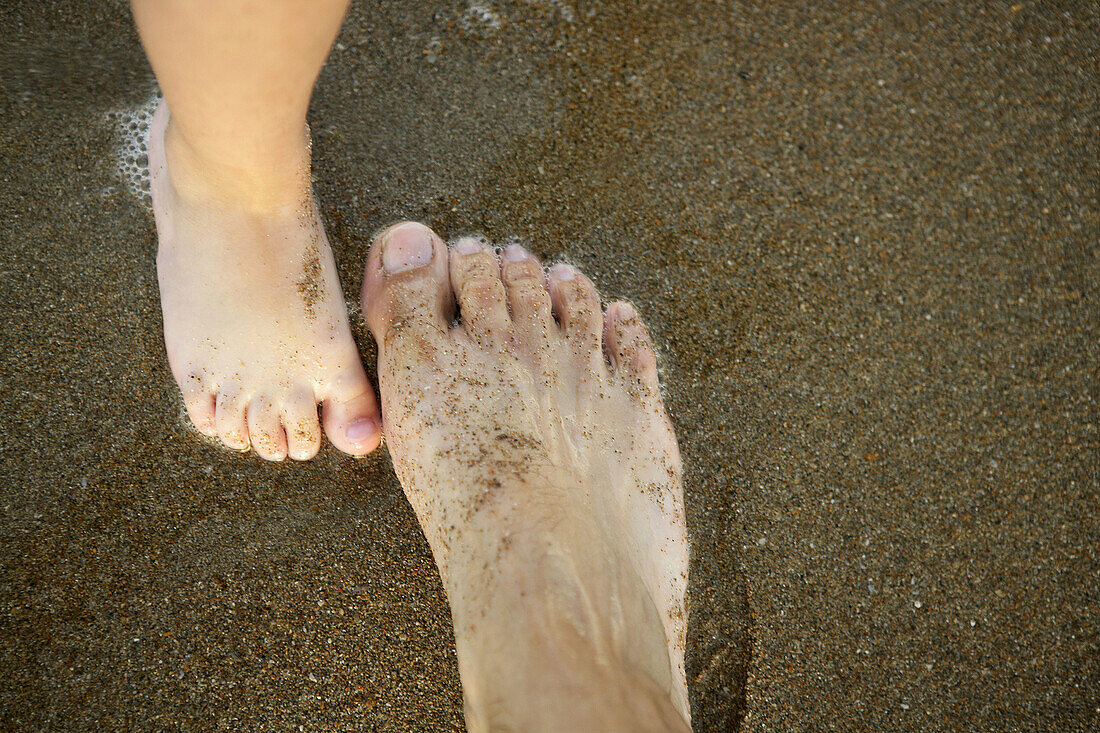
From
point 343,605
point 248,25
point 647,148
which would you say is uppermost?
point 248,25

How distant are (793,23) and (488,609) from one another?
56.3 inches

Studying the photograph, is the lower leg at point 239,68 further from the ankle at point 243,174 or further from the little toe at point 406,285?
the little toe at point 406,285

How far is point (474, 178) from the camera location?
153 cm

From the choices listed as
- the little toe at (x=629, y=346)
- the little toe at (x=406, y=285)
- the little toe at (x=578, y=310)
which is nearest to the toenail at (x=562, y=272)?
the little toe at (x=578, y=310)

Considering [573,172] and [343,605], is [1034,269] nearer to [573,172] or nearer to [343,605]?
[573,172]

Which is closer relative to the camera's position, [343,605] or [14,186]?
[343,605]

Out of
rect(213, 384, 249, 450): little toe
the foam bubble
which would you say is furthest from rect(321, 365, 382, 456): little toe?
the foam bubble

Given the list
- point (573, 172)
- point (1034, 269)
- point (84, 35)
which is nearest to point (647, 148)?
point (573, 172)

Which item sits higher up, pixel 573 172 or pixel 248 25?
pixel 248 25

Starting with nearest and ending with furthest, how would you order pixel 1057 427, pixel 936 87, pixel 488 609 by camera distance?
pixel 488 609, pixel 1057 427, pixel 936 87

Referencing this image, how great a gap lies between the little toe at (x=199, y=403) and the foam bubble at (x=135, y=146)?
375mm

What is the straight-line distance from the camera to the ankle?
1.06 m

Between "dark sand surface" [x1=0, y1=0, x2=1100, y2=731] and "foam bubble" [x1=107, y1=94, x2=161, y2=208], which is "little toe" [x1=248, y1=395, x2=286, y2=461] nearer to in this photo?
"dark sand surface" [x1=0, y1=0, x2=1100, y2=731]

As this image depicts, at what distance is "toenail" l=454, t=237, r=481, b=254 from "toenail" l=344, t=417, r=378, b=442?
369 millimetres
